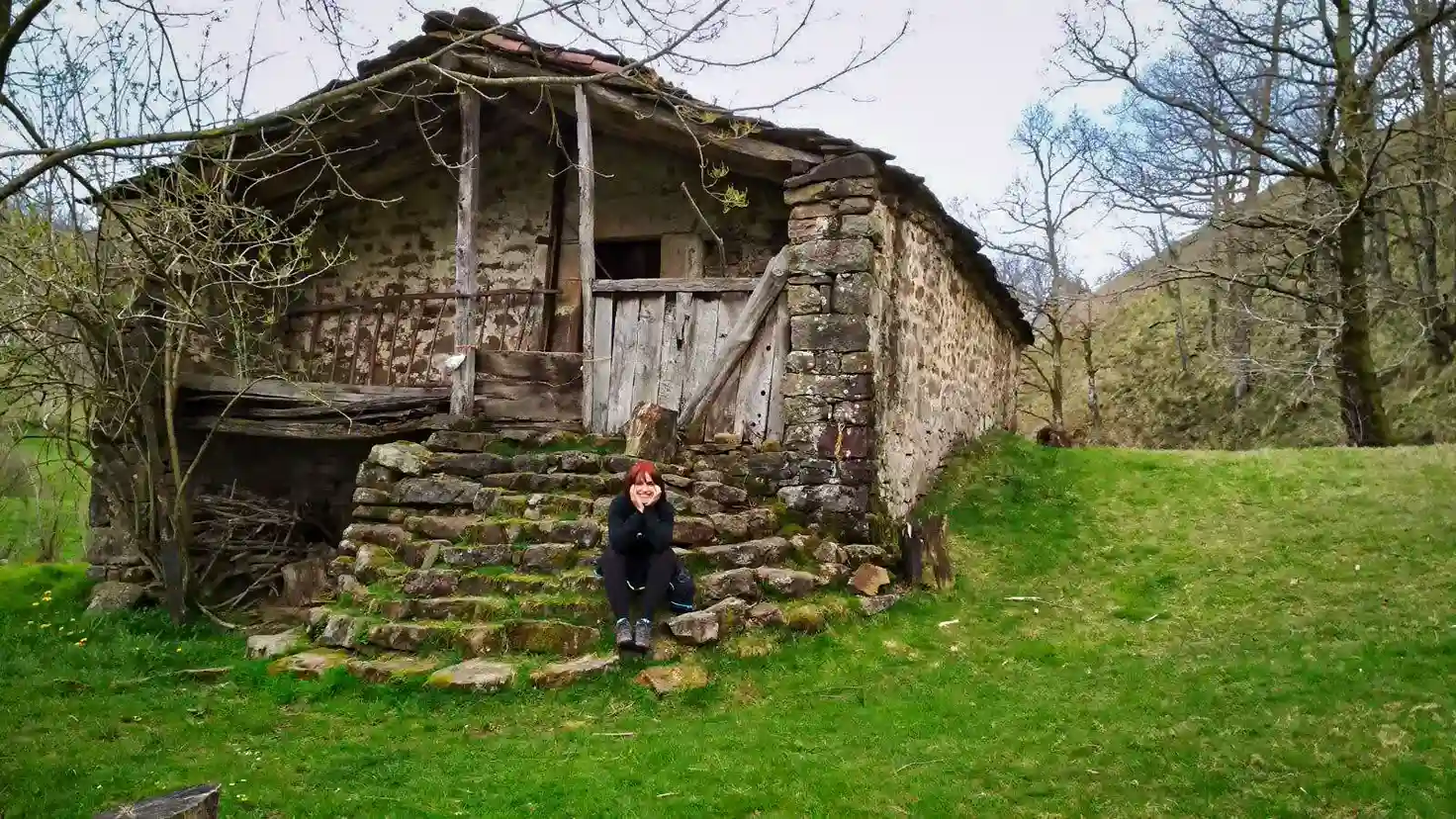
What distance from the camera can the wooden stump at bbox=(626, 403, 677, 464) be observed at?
7164 millimetres

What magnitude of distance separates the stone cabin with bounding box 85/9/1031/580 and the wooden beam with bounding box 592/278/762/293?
2cm

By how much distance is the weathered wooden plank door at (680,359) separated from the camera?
7562 millimetres

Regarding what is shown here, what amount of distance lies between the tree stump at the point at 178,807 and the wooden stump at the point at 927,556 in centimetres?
483

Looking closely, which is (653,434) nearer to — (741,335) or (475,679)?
(741,335)

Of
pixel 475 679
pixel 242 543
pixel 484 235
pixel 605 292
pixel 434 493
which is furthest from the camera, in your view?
pixel 484 235

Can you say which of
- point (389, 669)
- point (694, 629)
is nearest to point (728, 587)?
point (694, 629)

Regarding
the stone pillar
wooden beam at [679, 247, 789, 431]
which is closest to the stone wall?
wooden beam at [679, 247, 789, 431]

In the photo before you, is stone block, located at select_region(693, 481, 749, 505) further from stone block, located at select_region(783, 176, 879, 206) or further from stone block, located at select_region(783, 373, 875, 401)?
stone block, located at select_region(783, 176, 879, 206)

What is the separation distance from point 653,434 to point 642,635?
2.25 m

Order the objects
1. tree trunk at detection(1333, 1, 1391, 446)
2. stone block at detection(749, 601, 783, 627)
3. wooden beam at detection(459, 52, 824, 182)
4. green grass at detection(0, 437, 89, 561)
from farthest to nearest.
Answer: green grass at detection(0, 437, 89, 561), tree trunk at detection(1333, 1, 1391, 446), wooden beam at detection(459, 52, 824, 182), stone block at detection(749, 601, 783, 627)

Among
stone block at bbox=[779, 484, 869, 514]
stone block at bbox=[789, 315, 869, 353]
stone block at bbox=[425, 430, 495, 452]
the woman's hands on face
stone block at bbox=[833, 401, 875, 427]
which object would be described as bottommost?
stone block at bbox=[779, 484, 869, 514]

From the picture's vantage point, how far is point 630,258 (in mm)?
9711

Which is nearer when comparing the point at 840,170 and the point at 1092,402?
the point at 840,170

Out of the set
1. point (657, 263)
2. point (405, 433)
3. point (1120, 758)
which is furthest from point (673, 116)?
point (1120, 758)
